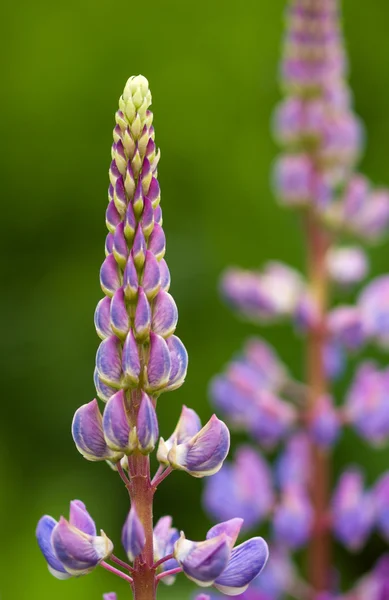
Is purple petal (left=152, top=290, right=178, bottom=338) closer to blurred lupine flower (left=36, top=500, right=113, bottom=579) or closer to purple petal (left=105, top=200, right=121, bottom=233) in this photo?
purple petal (left=105, top=200, right=121, bottom=233)

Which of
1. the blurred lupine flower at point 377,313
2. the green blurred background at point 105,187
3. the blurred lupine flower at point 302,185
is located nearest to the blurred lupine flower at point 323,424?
the blurred lupine flower at point 377,313

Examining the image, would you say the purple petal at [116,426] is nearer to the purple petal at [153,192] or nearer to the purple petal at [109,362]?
the purple petal at [109,362]

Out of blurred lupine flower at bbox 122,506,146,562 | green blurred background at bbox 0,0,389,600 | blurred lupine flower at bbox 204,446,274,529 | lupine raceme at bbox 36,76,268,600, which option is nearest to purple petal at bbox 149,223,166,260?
lupine raceme at bbox 36,76,268,600

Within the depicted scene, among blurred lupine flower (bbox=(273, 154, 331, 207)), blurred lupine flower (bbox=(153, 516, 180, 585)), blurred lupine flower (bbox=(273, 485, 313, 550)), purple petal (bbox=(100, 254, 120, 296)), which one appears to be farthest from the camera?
blurred lupine flower (bbox=(273, 154, 331, 207))

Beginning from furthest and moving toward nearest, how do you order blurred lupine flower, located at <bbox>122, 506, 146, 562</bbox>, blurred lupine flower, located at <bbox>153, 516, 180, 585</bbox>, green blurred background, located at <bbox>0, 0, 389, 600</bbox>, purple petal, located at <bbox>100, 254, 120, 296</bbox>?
1. green blurred background, located at <bbox>0, 0, 389, 600</bbox>
2. blurred lupine flower, located at <bbox>153, 516, 180, 585</bbox>
3. purple petal, located at <bbox>100, 254, 120, 296</bbox>
4. blurred lupine flower, located at <bbox>122, 506, 146, 562</bbox>

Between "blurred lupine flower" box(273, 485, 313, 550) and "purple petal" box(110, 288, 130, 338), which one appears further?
"blurred lupine flower" box(273, 485, 313, 550)

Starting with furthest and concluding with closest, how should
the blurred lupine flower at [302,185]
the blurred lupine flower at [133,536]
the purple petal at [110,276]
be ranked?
the blurred lupine flower at [302,185] → the purple petal at [110,276] → the blurred lupine flower at [133,536]

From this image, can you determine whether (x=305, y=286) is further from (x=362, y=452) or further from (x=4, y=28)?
(x=4, y=28)
